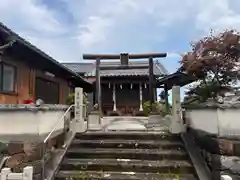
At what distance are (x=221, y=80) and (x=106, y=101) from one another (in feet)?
40.7

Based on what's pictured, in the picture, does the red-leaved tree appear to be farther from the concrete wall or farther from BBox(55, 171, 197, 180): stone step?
the concrete wall

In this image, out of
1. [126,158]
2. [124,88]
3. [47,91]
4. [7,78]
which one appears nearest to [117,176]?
[126,158]

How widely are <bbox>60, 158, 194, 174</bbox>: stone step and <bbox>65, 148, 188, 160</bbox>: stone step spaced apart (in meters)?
0.14

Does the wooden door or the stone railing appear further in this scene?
the wooden door

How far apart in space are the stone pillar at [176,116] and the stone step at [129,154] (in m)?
1.14

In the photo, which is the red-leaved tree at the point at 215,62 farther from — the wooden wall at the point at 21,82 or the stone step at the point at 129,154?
the wooden wall at the point at 21,82

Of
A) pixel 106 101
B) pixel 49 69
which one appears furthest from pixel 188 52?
pixel 106 101

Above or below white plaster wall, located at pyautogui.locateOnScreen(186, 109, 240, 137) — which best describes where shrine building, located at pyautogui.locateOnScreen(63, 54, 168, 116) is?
above

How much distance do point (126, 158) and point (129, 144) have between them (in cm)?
52

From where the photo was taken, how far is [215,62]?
357 inches

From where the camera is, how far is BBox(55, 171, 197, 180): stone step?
5.25 meters

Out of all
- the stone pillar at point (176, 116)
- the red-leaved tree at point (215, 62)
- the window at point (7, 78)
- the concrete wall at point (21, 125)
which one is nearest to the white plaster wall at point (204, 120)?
the stone pillar at point (176, 116)

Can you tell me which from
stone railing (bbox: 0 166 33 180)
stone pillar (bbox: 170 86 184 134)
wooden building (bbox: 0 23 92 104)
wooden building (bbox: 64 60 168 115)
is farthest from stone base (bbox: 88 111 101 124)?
wooden building (bbox: 64 60 168 115)

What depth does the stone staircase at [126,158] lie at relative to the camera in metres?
5.42
